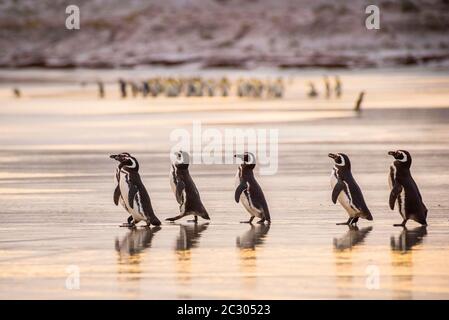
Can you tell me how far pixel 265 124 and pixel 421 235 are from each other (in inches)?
955

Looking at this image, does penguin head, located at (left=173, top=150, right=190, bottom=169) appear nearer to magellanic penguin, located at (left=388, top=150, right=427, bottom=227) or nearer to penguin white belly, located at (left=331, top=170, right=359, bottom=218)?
penguin white belly, located at (left=331, top=170, right=359, bottom=218)

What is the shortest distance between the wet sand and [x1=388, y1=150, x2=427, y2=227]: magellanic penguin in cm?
17

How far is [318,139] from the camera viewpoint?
32.0m

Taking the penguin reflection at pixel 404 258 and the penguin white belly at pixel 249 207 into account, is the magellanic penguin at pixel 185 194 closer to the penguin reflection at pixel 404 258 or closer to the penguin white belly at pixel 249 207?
the penguin white belly at pixel 249 207

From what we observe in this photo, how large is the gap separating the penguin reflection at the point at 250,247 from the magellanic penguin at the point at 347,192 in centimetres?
87

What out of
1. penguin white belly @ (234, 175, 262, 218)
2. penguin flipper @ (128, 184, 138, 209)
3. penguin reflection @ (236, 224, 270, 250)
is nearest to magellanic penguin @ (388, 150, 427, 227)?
penguin reflection @ (236, 224, 270, 250)

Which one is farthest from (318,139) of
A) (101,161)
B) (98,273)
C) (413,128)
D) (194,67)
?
(194,67)

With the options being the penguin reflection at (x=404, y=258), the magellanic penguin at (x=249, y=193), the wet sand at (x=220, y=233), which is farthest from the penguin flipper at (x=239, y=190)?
the penguin reflection at (x=404, y=258)

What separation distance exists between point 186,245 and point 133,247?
525mm

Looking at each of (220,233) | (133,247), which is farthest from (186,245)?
(220,233)

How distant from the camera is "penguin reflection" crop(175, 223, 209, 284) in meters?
13.0

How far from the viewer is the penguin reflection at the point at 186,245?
1297 cm
